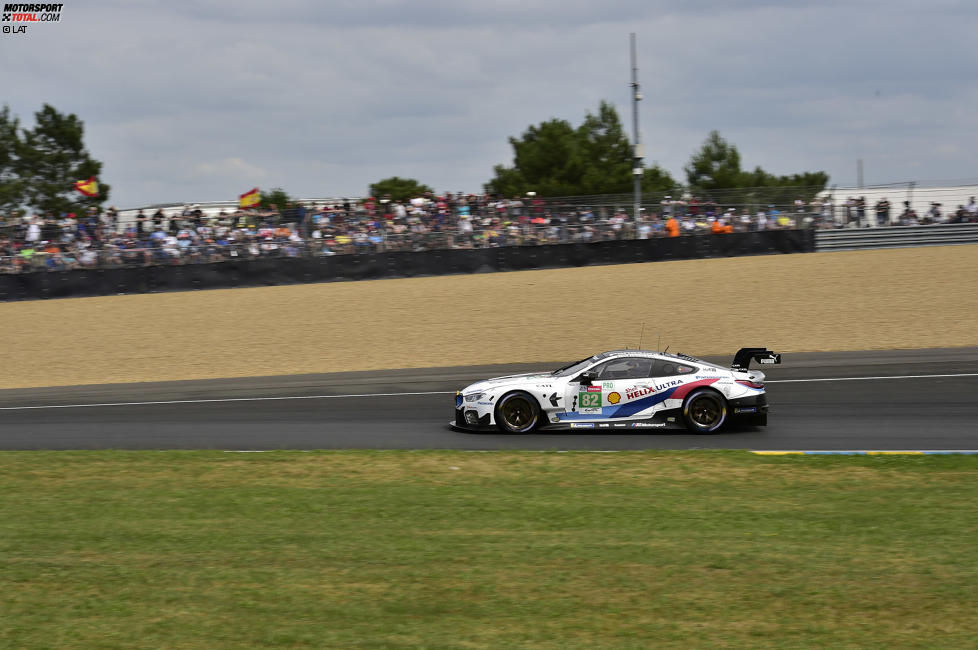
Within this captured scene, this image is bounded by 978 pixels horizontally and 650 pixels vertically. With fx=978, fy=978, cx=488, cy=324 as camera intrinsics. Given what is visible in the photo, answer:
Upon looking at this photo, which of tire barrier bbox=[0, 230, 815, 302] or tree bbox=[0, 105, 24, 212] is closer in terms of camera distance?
tire barrier bbox=[0, 230, 815, 302]

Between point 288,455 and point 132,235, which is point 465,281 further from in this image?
point 288,455

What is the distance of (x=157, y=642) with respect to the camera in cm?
516

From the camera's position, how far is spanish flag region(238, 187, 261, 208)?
1361 inches

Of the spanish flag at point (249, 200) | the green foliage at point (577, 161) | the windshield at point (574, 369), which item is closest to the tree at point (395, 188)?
the green foliage at point (577, 161)

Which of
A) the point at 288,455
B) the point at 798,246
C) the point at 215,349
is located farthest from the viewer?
the point at 798,246

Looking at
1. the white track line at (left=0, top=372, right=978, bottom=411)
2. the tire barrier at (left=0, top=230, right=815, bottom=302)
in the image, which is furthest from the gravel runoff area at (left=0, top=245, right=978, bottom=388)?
the white track line at (left=0, top=372, right=978, bottom=411)

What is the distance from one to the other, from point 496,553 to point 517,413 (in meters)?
5.78

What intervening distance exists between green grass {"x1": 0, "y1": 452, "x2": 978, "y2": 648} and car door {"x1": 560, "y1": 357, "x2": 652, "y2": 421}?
2.08 meters

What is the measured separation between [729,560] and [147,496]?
5.16 m

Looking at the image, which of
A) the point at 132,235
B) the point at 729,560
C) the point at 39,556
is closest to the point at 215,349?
the point at 132,235

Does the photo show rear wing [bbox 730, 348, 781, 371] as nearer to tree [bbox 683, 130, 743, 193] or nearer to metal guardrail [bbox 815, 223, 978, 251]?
metal guardrail [bbox 815, 223, 978, 251]

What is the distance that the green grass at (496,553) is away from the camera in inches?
209

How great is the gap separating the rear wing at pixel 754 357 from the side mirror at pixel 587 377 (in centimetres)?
178

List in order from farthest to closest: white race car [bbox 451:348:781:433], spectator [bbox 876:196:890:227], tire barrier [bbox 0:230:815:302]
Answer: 1. spectator [bbox 876:196:890:227]
2. tire barrier [bbox 0:230:815:302]
3. white race car [bbox 451:348:781:433]
